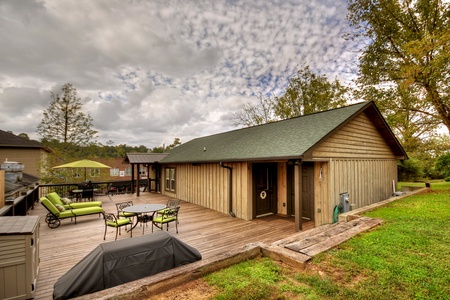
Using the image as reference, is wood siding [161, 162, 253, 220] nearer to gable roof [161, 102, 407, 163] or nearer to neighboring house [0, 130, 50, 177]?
gable roof [161, 102, 407, 163]

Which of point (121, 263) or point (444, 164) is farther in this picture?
point (444, 164)

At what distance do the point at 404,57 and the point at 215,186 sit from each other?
13163 millimetres

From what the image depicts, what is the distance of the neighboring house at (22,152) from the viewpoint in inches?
556

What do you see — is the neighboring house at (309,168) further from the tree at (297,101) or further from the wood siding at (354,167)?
the tree at (297,101)

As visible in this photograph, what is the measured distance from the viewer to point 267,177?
8.43 m

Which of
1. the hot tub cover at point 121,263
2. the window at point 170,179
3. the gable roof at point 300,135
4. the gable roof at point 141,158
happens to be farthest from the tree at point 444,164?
the gable roof at point 141,158

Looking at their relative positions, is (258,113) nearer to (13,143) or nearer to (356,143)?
(356,143)

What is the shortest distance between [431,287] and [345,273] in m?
1.02

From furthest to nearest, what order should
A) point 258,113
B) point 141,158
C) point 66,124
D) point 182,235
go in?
point 258,113 → point 66,124 → point 141,158 → point 182,235

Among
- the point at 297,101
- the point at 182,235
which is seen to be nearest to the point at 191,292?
the point at 182,235

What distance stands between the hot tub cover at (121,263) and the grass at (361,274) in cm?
71

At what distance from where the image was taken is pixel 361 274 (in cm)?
320

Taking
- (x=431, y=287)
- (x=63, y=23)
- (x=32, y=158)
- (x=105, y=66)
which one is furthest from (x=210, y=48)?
(x=32, y=158)

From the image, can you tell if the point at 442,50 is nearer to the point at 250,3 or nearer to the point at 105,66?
the point at 250,3
